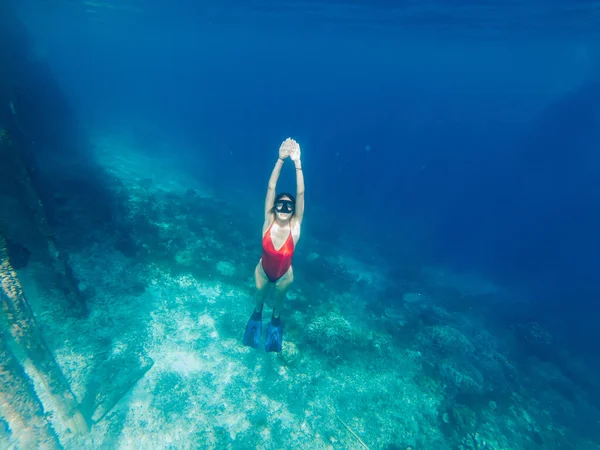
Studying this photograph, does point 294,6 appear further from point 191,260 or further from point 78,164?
point 191,260

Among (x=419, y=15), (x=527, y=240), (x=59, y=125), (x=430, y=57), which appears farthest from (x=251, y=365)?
(x=430, y=57)

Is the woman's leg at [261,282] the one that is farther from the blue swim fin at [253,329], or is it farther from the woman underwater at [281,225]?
the blue swim fin at [253,329]

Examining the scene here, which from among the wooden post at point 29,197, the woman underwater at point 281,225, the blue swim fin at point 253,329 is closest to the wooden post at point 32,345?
the wooden post at point 29,197

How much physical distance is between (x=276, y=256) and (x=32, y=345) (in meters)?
4.61

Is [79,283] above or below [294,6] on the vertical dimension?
below

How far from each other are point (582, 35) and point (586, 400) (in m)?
24.3

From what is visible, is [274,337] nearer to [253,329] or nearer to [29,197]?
[253,329]

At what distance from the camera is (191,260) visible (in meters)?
11.3

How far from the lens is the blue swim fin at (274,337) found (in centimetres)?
650

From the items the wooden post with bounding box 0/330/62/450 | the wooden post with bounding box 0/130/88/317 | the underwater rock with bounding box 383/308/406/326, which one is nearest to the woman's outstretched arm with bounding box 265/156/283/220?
the wooden post with bounding box 0/330/62/450

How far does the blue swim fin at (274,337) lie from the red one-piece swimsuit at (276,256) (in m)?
1.56

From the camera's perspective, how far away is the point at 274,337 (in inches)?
257

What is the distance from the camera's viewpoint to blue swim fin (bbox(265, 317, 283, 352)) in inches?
256

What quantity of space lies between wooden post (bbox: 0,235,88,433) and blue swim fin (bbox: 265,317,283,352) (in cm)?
362
